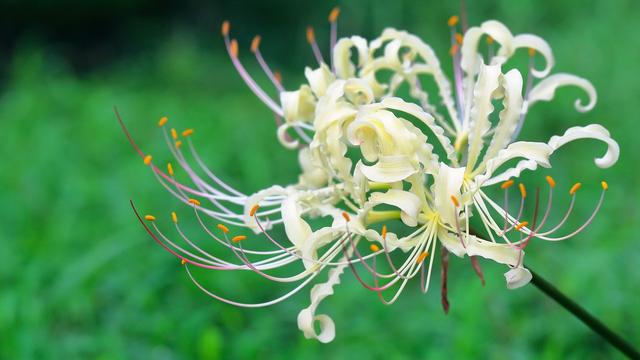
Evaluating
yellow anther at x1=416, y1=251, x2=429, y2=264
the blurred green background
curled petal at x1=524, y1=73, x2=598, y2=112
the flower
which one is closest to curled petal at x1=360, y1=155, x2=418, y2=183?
the flower

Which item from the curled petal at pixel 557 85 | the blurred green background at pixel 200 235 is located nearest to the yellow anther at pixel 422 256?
the curled petal at pixel 557 85

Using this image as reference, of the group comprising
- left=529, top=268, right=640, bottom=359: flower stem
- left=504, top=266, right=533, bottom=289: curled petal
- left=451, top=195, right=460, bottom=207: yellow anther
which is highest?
left=451, top=195, right=460, bottom=207: yellow anther

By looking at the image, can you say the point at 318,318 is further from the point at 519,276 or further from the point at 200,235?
the point at 200,235

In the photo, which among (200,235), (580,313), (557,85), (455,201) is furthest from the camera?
(200,235)

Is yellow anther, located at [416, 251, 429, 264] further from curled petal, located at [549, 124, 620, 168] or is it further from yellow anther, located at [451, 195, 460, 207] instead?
curled petal, located at [549, 124, 620, 168]

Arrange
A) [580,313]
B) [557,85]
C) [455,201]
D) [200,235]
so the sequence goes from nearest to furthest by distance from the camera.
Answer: [455,201] → [580,313] → [557,85] → [200,235]

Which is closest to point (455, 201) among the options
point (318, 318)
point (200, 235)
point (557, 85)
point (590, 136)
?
point (590, 136)
